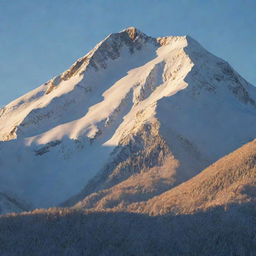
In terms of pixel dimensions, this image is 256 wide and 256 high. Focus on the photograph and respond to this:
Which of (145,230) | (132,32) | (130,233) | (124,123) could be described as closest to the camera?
(130,233)

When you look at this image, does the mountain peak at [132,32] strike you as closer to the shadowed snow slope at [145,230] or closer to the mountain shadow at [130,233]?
the shadowed snow slope at [145,230]

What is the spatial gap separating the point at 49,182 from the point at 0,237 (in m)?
40.0

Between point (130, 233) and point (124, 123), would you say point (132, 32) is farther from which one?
point (130, 233)

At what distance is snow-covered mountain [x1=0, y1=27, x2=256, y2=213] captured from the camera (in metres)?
105

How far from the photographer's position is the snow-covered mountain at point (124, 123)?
105 m

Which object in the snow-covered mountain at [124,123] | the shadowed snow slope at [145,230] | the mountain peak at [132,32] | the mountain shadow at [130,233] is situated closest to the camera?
the mountain shadow at [130,233]

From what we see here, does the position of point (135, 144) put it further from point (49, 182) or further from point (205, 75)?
point (205, 75)

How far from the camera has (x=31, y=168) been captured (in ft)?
372

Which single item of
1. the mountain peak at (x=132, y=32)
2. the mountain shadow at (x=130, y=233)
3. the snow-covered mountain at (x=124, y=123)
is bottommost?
the mountain shadow at (x=130, y=233)

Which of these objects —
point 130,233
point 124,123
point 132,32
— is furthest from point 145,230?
point 132,32

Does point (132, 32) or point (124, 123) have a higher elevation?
point (132, 32)

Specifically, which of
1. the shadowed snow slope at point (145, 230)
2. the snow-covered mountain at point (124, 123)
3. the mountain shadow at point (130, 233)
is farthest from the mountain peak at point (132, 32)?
the mountain shadow at point (130, 233)

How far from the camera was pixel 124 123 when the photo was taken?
119 metres

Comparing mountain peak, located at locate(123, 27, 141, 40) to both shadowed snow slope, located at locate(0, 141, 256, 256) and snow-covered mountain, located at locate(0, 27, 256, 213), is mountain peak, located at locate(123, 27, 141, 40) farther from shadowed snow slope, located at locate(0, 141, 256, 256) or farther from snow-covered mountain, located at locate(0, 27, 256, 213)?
shadowed snow slope, located at locate(0, 141, 256, 256)
